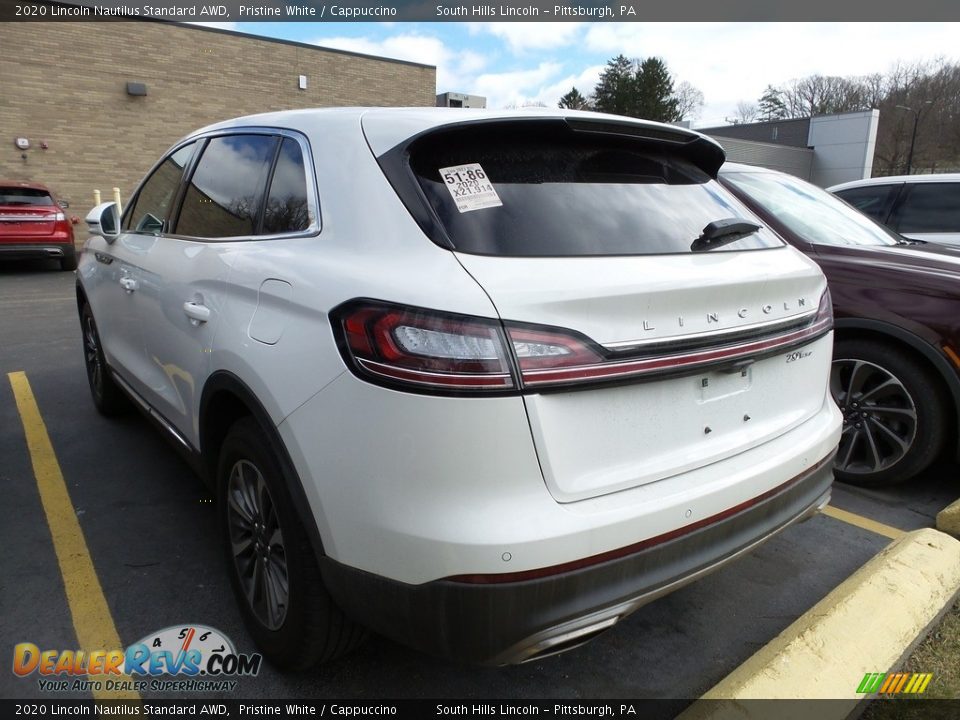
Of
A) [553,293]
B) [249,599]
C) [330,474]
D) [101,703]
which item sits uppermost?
[553,293]

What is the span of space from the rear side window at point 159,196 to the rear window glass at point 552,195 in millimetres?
1938

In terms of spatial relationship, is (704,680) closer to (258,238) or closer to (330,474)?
→ (330,474)

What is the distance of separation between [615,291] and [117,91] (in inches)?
757

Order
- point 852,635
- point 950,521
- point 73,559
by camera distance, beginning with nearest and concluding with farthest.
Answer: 1. point 852,635
2. point 73,559
3. point 950,521

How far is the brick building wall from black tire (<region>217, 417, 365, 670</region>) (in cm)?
1767

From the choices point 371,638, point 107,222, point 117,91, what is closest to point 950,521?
Answer: point 371,638

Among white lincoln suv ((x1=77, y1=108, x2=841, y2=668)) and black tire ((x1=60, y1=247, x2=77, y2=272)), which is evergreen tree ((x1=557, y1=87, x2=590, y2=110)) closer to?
black tire ((x1=60, y1=247, x2=77, y2=272))

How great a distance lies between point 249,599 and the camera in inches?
91.6

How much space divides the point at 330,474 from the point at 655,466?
2.84ft

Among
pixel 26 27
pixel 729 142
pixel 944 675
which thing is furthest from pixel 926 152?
pixel 944 675

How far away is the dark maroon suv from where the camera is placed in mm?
3402

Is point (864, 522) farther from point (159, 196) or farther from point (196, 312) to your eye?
point (159, 196)

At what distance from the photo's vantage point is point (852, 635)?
7.14 feet

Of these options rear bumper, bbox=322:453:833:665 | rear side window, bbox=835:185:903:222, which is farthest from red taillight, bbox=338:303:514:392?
rear side window, bbox=835:185:903:222
